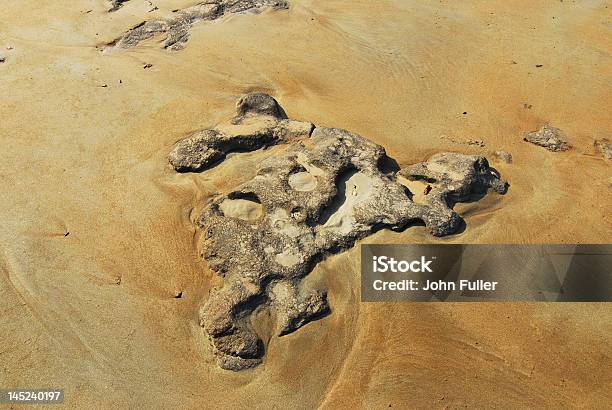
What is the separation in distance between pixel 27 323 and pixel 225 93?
3.47 metres

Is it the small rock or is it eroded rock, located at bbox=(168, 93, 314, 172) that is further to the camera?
the small rock

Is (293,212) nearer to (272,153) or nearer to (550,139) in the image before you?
(272,153)

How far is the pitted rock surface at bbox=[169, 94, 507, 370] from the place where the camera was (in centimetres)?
388

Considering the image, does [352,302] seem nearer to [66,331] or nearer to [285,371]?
[285,371]

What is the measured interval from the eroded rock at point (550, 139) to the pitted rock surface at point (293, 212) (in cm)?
92

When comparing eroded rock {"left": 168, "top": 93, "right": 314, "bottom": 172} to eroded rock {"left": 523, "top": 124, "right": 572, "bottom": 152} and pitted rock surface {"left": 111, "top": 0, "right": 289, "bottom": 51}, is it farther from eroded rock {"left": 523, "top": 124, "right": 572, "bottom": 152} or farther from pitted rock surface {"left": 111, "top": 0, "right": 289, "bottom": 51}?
eroded rock {"left": 523, "top": 124, "right": 572, "bottom": 152}

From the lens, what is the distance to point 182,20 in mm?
7277

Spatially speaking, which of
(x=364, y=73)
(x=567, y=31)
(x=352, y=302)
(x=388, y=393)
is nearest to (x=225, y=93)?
(x=364, y=73)

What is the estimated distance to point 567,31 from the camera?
7.24m

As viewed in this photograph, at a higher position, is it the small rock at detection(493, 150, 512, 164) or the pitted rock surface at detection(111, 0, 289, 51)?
the pitted rock surface at detection(111, 0, 289, 51)

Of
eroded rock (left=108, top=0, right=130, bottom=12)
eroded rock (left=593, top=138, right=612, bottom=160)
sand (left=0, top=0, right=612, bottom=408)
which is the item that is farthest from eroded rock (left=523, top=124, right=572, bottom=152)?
eroded rock (left=108, top=0, right=130, bottom=12)

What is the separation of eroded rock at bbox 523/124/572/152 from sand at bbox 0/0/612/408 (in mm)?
136

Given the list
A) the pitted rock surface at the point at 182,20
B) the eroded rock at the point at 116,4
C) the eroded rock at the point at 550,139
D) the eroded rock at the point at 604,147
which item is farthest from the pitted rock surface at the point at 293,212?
the eroded rock at the point at 116,4

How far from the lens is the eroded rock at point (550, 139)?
5.54m
